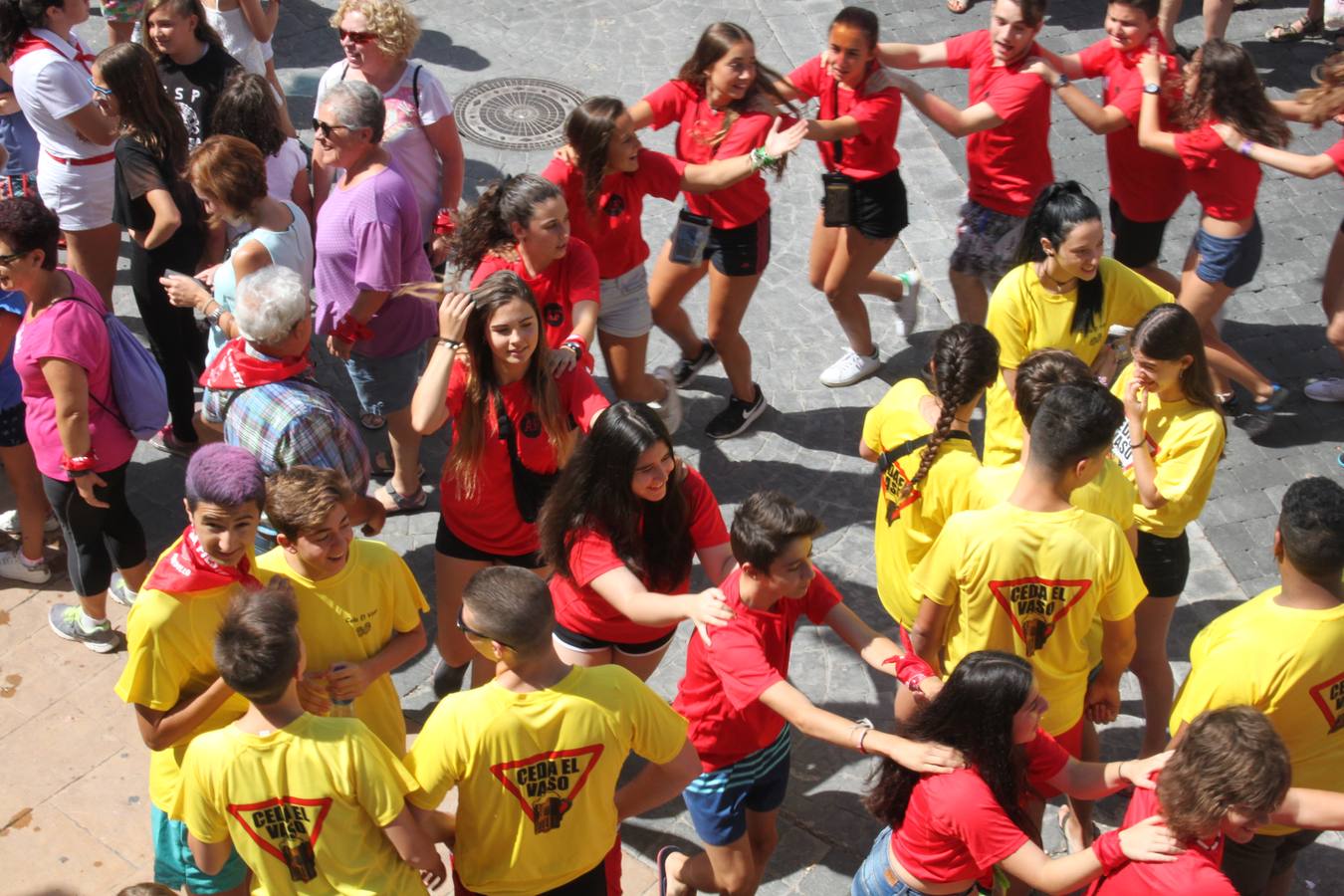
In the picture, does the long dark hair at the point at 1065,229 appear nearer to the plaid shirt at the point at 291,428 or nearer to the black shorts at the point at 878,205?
the black shorts at the point at 878,205

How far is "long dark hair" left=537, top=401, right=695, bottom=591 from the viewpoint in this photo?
4391mm

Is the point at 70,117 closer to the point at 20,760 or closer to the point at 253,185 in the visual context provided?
the point at 253,185

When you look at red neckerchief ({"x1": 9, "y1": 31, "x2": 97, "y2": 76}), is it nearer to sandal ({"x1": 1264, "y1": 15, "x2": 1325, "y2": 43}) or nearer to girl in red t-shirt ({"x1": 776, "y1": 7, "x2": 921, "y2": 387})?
girl in red t-shirt ({"x1": 776, "y1": 7, "x2": 921, "y2": 387})

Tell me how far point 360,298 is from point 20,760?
236 cm

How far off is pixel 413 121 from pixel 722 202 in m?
1.57

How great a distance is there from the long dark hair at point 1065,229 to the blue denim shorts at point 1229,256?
1.59 meters

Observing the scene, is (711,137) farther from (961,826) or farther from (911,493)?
(961,826)

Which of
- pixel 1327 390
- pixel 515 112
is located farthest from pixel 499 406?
pixel 515 112

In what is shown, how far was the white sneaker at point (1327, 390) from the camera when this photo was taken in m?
7.36

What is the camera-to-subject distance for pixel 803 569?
4031 millimetres

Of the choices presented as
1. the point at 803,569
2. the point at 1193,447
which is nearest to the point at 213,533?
the point at 803,569

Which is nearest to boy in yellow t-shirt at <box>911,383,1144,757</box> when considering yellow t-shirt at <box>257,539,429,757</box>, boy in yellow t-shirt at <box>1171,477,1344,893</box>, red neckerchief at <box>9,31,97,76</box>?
boy in yellow t-shirt at <box>1171,477,1344,893</box>

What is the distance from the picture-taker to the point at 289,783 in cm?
361

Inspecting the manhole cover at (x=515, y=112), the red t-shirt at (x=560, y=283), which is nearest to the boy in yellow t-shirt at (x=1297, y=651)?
the red t-shirt at (x=560, y=283)
